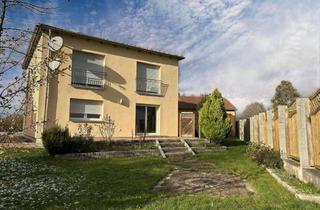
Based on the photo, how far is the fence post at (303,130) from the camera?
27.9ft

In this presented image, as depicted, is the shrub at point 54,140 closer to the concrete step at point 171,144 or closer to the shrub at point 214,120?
the concrete step at point 171,144

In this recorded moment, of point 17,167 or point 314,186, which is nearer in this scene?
point 314,186

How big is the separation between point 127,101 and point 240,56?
362 inches

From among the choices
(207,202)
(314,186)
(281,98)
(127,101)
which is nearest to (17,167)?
(207,202)

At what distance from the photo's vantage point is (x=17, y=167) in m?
10.6

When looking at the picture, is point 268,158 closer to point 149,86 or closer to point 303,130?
point 303,130

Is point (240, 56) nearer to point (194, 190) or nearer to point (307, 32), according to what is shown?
point (307, 32)

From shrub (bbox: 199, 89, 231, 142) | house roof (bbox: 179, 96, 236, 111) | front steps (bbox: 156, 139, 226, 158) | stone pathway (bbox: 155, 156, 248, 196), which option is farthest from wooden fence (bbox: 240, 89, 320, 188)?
house roof (bbox: 179, 96, 236, 111)

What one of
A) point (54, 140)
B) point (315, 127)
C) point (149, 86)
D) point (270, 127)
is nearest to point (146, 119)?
point (149, 86)

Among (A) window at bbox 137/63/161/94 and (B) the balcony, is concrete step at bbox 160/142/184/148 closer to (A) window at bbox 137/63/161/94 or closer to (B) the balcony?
(B) the balcony

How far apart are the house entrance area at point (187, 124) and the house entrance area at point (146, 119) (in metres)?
2.02

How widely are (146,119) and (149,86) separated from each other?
7.60 ft

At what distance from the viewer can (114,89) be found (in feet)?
64.8

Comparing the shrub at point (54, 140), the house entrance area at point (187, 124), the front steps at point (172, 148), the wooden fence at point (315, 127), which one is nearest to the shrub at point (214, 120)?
the front steps at point (172, 148)
